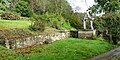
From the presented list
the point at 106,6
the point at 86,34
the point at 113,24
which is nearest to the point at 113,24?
the point at 113,24

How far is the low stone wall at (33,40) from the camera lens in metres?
17.4

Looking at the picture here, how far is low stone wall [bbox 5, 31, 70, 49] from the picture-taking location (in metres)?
17.4

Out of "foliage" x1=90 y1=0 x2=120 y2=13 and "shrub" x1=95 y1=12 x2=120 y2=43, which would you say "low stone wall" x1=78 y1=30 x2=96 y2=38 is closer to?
"shrub" x1=95 y1=12 x2=120 y2=43

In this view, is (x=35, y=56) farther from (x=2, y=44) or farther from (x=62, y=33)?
(x=62, y=33)

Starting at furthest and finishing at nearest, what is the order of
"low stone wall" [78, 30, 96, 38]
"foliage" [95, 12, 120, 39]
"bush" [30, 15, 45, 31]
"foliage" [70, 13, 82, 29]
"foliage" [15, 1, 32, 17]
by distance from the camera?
"foliage" [15, 1, 32, 17]
"foliage" [70, 13, 82, 29]
"low stone wall" [78, 30, 96, 38]
"foliage" [95, 12, 120, 39]
"bush" [30, 15, 45, 31]

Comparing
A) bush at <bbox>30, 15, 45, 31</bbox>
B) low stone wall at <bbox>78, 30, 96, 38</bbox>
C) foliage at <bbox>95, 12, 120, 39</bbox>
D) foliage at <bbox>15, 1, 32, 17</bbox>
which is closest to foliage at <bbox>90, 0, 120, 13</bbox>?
foliage at <bbox>95, 12, 120, 39</bbox>

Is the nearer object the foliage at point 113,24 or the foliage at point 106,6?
the foliage at point 113,24

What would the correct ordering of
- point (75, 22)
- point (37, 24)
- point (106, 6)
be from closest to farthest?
point (37, 24) < point (75, 22) < point (106, 6)

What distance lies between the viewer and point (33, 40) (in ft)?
65.9

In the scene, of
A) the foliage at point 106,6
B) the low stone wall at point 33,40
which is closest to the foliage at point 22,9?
the foliage at point 106,6

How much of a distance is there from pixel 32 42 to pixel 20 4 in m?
21.8

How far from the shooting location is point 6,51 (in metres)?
15.7

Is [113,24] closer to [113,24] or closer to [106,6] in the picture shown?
[113,24]

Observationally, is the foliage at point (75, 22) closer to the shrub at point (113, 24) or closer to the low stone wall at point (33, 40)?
the shrub at point (113, 24)
